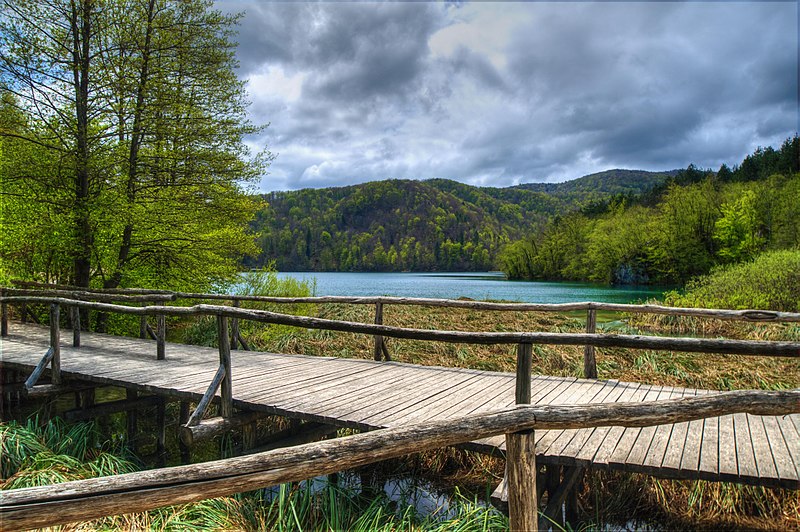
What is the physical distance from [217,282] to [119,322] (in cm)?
269

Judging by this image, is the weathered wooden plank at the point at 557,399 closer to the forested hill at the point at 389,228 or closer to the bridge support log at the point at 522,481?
the bridge support log at the point at 522,481

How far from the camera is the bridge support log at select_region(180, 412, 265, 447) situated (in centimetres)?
509

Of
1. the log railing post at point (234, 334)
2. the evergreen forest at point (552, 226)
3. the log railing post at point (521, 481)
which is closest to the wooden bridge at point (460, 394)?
the log railing post at point (521, 481)

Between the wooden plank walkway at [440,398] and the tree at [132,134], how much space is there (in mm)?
3922

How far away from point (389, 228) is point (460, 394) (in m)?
134

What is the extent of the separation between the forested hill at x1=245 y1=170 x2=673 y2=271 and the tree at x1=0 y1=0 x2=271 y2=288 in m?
96.2

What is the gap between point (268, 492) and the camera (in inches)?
242

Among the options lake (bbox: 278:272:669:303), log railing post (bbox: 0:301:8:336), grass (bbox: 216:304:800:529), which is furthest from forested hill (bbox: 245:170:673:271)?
log railing post (bbox: 0:301:8:336)

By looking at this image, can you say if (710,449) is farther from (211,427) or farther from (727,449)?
(211,427)

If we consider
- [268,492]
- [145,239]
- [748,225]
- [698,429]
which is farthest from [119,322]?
[748,225]

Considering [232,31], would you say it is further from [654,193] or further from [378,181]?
[378,181]

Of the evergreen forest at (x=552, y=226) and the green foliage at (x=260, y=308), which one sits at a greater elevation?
the evergreen forest at (x=552, y=226)

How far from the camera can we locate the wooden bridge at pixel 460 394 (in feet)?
12.6

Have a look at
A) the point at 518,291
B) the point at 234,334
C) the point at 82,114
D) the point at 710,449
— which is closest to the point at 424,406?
the point at 710,449
